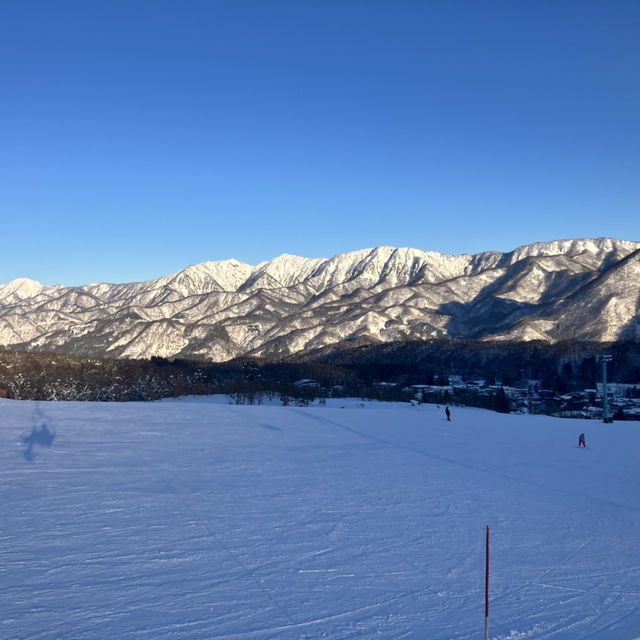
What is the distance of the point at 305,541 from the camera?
11.3 m

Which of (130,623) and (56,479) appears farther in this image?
(56,479)

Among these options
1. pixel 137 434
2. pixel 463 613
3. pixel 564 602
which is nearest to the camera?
pixel 463 613

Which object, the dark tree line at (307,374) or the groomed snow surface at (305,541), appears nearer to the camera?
the groomed snow surface at (305,541)

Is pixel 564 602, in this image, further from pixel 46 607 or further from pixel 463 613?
pixel 46 607

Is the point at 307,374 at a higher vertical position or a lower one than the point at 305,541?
higher

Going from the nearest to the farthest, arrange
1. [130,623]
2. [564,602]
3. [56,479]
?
[130,623]
[564,602]
[56,479]

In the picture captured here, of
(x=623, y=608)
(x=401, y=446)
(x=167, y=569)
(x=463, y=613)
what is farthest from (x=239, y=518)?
(x=401, y=446)

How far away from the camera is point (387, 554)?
10773 mm

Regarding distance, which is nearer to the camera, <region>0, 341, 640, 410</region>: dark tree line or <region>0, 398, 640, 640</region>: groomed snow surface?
<region>0, 398, 640, 640</region>: groomed snow surface

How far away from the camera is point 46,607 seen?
8.05 meters

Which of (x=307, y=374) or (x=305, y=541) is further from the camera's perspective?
(x=307, y=374)

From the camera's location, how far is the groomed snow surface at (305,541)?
8062mm

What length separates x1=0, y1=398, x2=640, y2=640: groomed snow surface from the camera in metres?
8.06

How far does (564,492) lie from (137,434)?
55.9 feet
